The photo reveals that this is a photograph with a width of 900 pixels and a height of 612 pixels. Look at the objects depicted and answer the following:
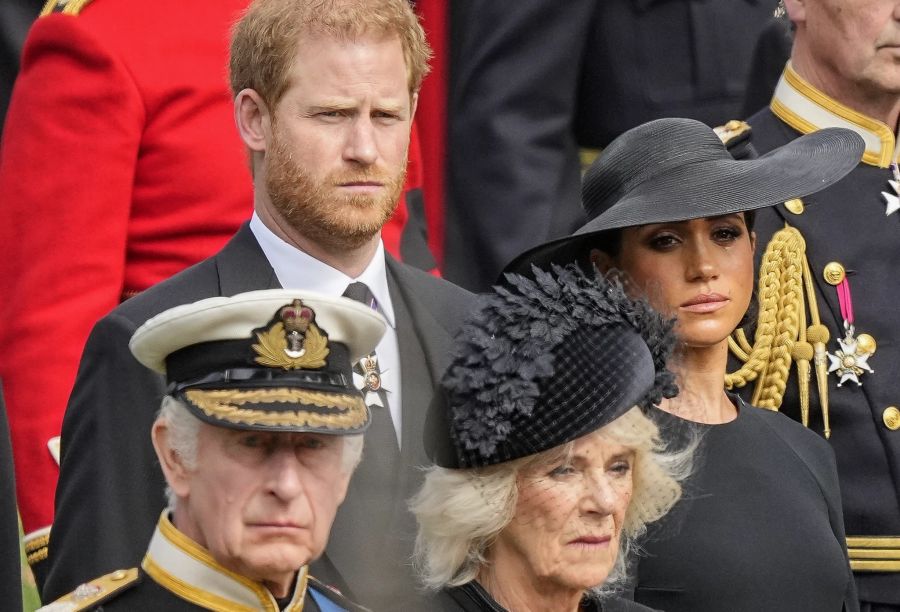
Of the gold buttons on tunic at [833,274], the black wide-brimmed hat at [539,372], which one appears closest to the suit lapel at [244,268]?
the black wide-brimmed hat at [539,372]

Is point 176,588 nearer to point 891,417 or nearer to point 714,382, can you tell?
point 714,382

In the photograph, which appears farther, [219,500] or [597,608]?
[597,608]

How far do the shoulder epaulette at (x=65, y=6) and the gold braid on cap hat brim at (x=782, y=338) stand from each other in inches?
67.7

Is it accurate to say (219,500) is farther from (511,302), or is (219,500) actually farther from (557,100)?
(557,100)

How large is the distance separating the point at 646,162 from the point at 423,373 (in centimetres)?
77

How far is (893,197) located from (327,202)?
1.86 m

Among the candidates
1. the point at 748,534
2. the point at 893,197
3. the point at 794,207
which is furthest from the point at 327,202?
the point at 893,197

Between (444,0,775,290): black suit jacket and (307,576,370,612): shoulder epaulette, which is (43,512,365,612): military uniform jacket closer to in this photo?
(307,576,370,612): shoulder epaulette

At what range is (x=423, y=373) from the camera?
411 centimetres

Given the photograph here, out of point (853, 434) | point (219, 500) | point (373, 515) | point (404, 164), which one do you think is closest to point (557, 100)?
point (853, 434)

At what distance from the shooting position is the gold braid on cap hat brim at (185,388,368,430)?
325 cm

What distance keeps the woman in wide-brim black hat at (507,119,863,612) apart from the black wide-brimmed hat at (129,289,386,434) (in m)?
0.89

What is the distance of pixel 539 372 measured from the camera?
3609mm

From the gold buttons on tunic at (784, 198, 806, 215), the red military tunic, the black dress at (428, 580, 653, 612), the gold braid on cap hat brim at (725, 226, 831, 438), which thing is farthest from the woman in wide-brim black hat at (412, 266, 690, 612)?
the gold buttons on tunic at (784, 198, 806, 215)
